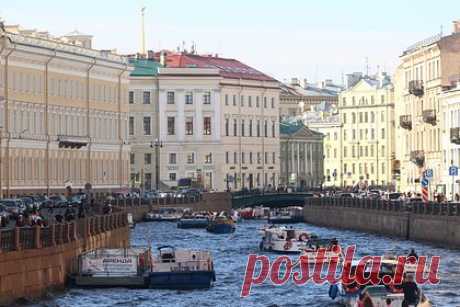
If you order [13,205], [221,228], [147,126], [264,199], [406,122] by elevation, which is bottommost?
[221,228]

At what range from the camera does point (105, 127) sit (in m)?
136

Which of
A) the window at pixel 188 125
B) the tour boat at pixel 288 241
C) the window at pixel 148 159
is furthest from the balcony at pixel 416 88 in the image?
the tour boat at pixel 288 241

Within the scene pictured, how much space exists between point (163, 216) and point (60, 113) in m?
9.38

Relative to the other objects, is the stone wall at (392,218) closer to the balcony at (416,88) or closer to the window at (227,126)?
the balcony at (416,88)

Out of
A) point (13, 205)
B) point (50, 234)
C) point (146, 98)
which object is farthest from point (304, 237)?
point (146, 98)

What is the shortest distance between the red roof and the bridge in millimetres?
22524

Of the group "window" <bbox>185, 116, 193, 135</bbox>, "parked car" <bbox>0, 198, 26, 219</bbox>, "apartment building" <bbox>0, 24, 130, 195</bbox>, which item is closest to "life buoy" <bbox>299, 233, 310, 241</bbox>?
"parked car" <bbox>0, 198, 26, 219</bbox>

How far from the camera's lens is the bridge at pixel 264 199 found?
138250 mm

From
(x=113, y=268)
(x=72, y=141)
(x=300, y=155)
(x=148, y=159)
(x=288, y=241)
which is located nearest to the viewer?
(x=113, y=268)

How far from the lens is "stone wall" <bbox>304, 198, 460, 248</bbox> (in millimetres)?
81250

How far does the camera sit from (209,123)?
160500mm

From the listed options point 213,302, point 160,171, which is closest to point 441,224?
point 213,302

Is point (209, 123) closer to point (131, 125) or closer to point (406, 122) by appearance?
point (131, 125)

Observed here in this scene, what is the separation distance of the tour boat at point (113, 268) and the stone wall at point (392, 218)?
2046cm
